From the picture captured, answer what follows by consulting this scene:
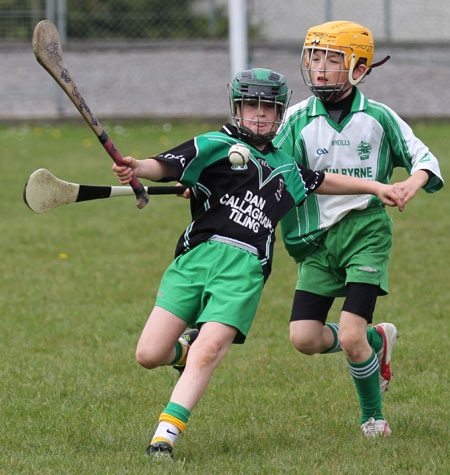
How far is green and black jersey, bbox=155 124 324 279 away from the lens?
167 inches

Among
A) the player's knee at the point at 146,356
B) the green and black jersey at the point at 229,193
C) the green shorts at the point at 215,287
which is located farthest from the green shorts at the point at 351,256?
the player's knee at the point at 146,356

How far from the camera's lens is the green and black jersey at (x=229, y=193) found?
4.25 meters

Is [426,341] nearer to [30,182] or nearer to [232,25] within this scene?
[30,182]

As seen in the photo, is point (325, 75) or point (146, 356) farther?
point (325, 75)

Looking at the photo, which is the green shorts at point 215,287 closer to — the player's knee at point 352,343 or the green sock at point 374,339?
the player's knee at point 352,343

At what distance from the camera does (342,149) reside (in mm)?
4797

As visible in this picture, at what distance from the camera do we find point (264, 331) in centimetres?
657

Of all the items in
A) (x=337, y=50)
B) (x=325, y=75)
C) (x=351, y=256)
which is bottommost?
(x=351, y=256)

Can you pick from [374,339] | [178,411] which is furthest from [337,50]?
[178,411]

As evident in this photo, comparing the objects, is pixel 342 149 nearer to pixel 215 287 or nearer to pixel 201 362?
pixel 215 287

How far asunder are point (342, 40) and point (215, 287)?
1.44 m

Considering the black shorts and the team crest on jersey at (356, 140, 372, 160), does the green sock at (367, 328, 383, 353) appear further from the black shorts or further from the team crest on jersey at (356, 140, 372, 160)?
the team crest on jersey at (356, 140, 372, 160)

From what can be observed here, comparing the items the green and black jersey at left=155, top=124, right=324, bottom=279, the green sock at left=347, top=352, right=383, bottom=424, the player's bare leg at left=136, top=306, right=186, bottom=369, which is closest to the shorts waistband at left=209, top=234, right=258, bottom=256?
the green and black jersey at left=155, top=124, right=324, bottom=279

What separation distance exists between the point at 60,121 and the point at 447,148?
6585 millimetres
